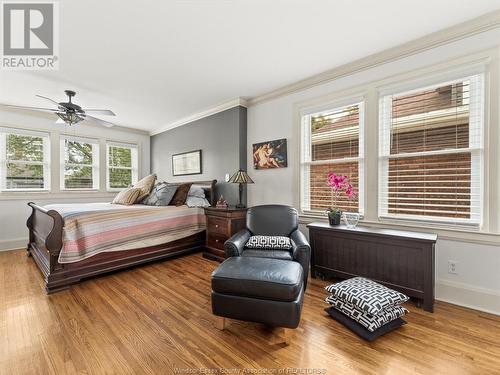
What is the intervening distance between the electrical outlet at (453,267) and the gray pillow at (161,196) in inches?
149

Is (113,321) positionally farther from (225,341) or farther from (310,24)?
(310,24)

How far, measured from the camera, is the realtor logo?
1907mm

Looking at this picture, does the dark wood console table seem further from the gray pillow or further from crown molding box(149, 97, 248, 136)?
the gray pillow

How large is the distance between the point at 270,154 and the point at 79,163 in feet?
13.7

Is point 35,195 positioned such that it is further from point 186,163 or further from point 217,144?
point 217,144

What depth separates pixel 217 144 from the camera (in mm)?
4250

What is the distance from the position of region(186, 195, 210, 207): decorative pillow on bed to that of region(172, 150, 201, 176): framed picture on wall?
0.70m

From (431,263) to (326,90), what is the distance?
2299 mm

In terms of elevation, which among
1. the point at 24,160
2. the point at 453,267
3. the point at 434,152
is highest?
the point at 24,160

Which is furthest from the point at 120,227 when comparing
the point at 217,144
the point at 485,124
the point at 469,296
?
the point at 485,124

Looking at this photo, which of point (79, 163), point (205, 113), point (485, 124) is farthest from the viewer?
point (79, 163)

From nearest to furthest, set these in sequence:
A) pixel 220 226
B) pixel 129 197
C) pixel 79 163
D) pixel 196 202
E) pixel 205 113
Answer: pixel 220 226 → pixel 129 197 → pixel 196 202 → pixel 205 113 → pixel 79 163

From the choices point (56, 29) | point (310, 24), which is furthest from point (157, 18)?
point (310, 24)

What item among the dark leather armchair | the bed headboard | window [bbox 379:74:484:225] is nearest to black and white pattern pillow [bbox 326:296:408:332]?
the dark leather armchair
